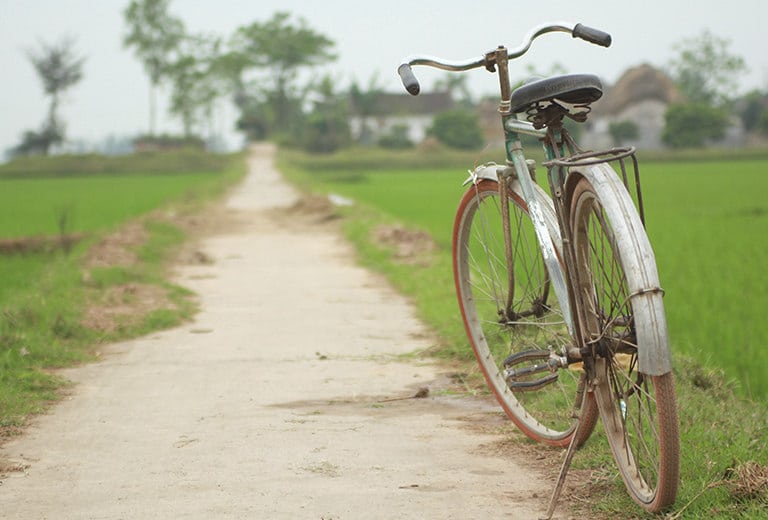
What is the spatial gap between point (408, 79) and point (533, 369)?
943mm

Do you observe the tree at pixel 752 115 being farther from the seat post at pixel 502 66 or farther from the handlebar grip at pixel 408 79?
the handlebar grip at pixel 408 79

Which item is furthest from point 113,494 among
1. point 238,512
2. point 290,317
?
point 290,317

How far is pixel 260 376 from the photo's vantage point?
4305 millimetres

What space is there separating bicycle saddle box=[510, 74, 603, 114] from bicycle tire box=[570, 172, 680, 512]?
0.23m

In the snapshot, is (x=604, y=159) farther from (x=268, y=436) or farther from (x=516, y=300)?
(x=268, y=436)

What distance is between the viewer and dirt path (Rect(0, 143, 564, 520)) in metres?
2.63

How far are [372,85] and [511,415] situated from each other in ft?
219

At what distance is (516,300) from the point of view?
345 centimetres

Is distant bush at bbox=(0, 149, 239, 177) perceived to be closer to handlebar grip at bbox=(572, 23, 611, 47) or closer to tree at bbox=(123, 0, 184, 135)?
tree at bbox=(123, 0, 184, 135)

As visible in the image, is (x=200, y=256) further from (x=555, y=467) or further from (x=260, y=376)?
(x=555, y=467)

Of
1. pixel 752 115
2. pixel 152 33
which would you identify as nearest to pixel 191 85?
pixel 152 33

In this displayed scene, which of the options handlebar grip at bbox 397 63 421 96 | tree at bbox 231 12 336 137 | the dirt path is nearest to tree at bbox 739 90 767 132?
tree at bbox 231 12 336 137

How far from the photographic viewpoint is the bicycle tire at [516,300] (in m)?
3.12

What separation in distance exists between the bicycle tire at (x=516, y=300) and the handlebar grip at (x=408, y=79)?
0.52 m
